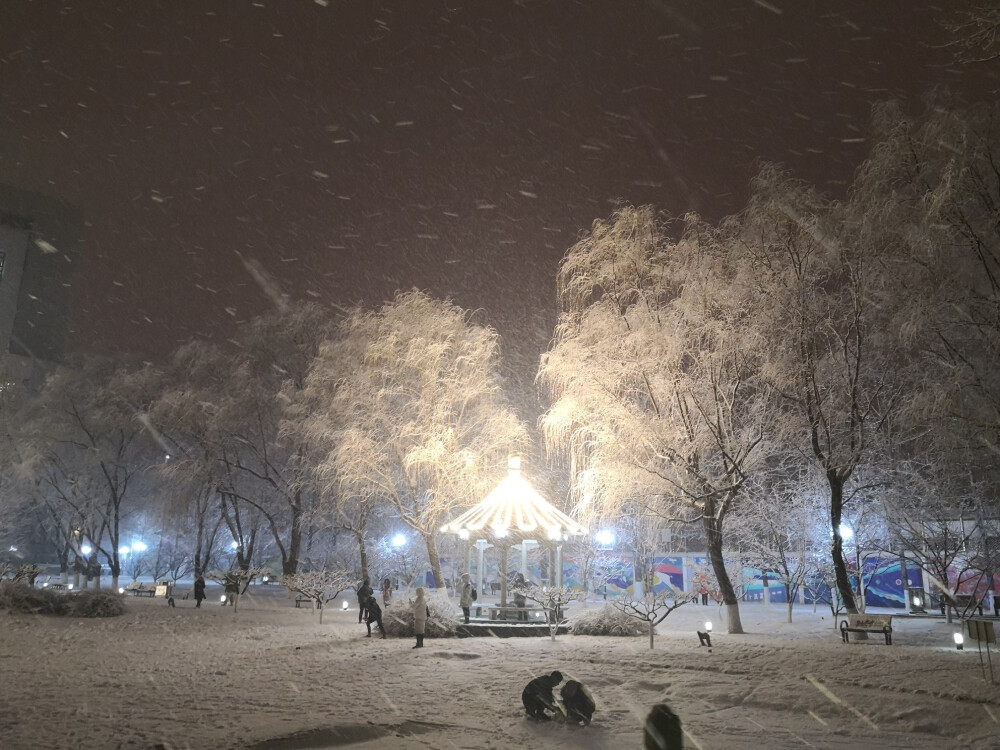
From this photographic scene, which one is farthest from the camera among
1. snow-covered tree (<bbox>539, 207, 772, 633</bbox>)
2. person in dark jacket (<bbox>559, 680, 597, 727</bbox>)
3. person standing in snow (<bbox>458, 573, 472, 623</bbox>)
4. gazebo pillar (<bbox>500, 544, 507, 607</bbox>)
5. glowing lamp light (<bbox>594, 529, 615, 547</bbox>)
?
glowing lamp light (<bbox>594, 529, 615, 547</bbox>)

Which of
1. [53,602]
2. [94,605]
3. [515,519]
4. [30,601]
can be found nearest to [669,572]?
[515,519]

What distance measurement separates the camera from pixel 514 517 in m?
19.5

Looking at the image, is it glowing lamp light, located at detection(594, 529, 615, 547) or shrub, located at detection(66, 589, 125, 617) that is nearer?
shrub, located at detection(66, 589, 125, 617)

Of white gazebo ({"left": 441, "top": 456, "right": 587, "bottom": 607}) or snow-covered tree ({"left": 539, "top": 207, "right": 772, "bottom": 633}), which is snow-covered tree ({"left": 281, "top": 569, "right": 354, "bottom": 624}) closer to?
white gazebo ({"left": 441, "top": 456, "right": 587, "bottom": 607})

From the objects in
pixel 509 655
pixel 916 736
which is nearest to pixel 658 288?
pixel 509 655

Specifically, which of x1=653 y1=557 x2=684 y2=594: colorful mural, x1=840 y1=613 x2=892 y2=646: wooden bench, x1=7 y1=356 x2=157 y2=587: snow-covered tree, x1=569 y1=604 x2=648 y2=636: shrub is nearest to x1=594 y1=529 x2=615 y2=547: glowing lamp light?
x1=653 y1=557 x2=684 y2=594: colorful mural

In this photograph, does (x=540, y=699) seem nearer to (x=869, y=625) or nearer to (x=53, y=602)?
(x=869, y=625)

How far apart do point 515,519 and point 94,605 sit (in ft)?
42.9

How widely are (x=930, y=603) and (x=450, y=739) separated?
96.6 ft

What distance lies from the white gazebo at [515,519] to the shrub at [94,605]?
34.3 feet

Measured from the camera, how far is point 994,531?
80.2 ft

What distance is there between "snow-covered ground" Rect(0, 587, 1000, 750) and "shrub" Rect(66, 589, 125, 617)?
4.16 meters

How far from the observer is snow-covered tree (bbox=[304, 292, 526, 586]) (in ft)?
74.6

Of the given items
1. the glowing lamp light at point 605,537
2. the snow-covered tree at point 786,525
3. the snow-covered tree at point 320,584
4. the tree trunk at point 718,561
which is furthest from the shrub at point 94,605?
the snow-covered tree at point 786,525
